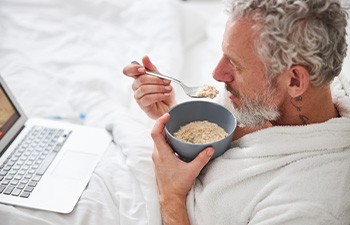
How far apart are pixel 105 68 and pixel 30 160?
0.65m

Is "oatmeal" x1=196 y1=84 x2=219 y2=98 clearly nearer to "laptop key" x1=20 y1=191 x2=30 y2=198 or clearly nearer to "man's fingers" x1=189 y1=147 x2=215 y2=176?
"man's fingers" x1=189 y1=147 x2=215 y2=176

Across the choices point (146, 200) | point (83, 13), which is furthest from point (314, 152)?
point (83, 13)

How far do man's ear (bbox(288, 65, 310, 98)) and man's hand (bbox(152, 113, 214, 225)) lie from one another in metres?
0.36

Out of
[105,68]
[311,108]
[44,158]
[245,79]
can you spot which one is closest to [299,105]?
[311,108]

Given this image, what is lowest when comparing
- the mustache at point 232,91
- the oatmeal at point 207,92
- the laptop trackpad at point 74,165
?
the laptop trackpad at point 74,165

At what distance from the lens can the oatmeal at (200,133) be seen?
3.57 ft

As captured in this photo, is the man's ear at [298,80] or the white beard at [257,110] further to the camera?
the white beard at [257,110]

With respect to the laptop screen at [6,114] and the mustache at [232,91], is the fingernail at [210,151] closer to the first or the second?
the mustache at [232,91]

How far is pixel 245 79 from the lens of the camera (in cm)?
107

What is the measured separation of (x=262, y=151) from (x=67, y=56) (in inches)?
45.9

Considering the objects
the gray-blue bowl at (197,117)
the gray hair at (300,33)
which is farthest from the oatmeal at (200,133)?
the gray hair at (300,33)

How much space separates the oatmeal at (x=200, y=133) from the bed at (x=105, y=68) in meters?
0.18

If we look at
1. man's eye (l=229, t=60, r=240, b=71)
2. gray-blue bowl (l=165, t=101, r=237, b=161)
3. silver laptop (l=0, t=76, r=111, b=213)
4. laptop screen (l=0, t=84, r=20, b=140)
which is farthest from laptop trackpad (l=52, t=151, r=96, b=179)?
man's eye (l=229, t=60, r=240, b=71)

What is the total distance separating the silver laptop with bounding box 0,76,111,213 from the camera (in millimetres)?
1109
